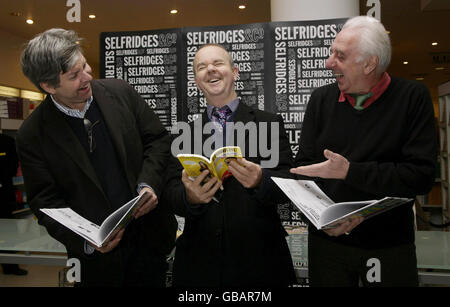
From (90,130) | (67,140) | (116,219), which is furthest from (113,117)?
(116,219)

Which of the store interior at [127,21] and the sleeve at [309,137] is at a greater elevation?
the store interior at [127,21]

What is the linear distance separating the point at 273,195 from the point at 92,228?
77cm

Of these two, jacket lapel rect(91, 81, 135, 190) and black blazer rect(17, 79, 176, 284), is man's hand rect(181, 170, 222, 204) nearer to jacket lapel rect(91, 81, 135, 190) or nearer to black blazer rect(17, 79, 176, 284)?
black blazer rect(17, 79, 176, 284)

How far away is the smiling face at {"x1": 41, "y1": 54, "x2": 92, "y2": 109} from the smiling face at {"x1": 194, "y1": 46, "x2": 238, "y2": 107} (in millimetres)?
516

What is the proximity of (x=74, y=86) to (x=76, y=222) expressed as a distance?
592mm

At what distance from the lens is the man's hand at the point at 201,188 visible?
1574 millimetres

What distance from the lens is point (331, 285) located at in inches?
64.0

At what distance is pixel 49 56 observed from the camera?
1.62 meters

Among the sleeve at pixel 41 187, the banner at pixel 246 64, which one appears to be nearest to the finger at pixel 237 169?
the sleeve at pixel 41 187

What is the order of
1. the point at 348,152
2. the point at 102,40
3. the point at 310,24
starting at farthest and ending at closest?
the point at 102,40 < the point at 310,24 < the point at 348,152

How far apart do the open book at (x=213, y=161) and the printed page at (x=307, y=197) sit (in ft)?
0.69

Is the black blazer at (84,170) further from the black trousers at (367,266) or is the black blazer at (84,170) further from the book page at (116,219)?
the black trousers at (367,266)

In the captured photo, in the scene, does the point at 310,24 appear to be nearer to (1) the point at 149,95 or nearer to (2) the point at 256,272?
(1) the point at 149,95
